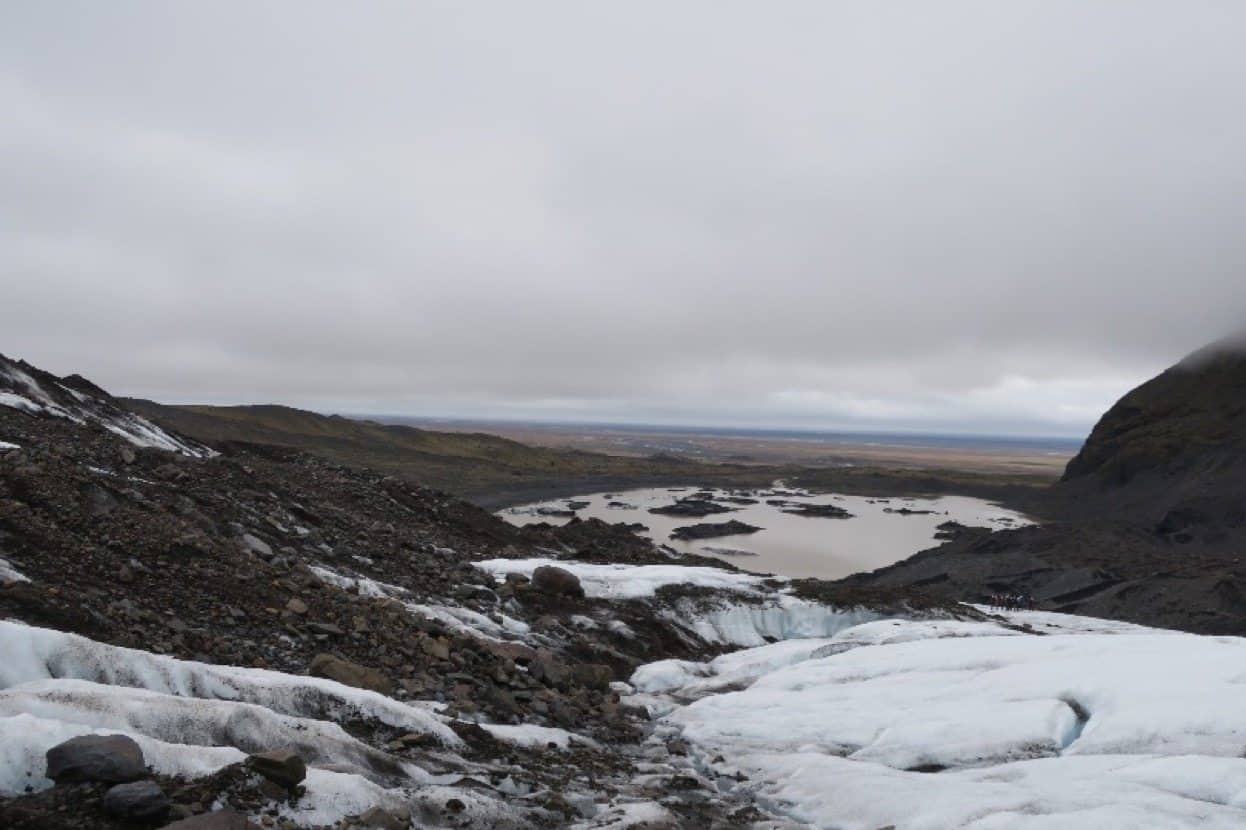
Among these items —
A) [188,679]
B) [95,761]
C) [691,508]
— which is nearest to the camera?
[95,761]

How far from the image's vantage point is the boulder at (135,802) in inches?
234

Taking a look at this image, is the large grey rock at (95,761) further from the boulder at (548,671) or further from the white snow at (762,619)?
the white snow at (762,619)

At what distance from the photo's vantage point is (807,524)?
8062cm

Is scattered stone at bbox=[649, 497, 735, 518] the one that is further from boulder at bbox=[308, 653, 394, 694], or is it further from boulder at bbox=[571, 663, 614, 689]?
boulder at bbox=[308, 653, 394, 694]

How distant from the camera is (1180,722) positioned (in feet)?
35.7

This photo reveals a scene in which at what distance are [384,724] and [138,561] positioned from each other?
661cm

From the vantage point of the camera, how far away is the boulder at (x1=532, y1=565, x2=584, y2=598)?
23781mm

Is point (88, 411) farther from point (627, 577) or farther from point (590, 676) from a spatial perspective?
point (590, 676)

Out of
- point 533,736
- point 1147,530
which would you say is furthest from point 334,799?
point 1147,530

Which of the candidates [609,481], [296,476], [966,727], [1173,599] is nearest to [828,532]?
[1173,599]

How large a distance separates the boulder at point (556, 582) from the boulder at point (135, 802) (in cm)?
1765

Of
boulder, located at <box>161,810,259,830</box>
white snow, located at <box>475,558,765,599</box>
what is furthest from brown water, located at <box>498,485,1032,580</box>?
boulder, located at <box>161,810,259,830</box>

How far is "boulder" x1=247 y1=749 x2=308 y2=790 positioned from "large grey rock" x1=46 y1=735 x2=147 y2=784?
0.96 m

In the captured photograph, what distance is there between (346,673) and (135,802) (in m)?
5.88
